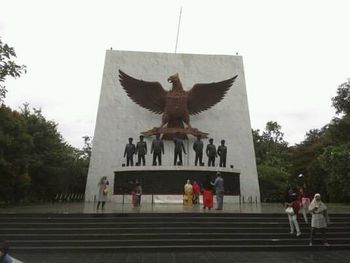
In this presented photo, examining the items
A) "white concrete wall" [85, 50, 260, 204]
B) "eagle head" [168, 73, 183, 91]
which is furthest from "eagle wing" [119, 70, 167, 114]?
"white concrete wall" [85, 50, 260, 204]

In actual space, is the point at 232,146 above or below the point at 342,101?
below

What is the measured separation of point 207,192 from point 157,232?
4761 millimetres

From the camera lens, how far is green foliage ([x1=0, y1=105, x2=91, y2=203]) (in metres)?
21.7

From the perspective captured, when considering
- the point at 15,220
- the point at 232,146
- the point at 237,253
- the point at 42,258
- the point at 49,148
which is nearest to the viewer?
the point at 42,258

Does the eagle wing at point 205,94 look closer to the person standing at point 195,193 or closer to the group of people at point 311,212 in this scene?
the person standing at point 195,193

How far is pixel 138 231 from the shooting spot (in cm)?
1278

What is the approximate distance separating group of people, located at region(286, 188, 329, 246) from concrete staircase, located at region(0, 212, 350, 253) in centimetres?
28

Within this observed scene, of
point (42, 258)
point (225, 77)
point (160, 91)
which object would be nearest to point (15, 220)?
point (42, 258)

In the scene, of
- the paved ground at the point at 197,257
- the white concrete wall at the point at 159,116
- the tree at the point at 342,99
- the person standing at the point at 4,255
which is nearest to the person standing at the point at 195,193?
the white concrete wall at the point at 159,116

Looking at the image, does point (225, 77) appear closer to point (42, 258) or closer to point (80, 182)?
point (80, 182)

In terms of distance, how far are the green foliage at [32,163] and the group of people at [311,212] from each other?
12220 mm

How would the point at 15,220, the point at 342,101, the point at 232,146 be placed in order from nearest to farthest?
the point at 15,220
the point at 232,146
the point at 342,101

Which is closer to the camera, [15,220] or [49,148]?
[15,220]

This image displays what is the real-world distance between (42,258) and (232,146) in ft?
70.7
